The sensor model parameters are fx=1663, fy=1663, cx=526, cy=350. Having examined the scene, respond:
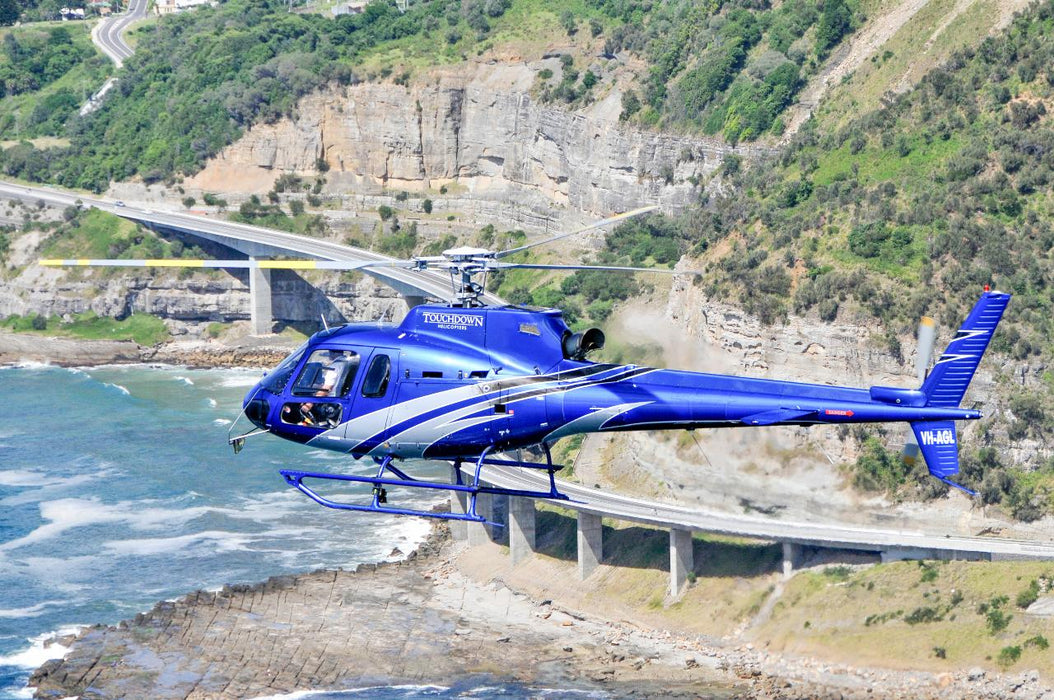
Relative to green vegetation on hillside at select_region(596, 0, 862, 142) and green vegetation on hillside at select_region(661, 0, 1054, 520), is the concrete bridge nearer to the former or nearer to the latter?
green vegetation on hillside at select_region(661, 0, 1054, 520)

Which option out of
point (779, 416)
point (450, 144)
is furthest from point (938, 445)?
point (450, 144)

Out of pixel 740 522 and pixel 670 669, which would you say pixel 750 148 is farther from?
pixel 670 669

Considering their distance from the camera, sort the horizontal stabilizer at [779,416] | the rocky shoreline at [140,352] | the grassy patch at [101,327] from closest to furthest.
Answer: the horizontal stabilizer at [779,416], the rocky shoreline at [140,352], the grassy patch at [101,327]

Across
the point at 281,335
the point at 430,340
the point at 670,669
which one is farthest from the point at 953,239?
the point at 281,335

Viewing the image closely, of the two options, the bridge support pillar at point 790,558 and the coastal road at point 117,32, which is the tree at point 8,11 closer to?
the coastal road at point 117,32

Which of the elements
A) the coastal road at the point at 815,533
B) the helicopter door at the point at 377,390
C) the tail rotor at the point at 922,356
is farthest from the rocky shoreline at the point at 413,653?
the helicopter door at the point at 377,390

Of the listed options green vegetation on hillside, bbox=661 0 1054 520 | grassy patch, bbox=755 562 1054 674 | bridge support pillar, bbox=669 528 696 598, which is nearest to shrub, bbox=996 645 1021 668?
grassy patch, bbox=755 562 1054 674

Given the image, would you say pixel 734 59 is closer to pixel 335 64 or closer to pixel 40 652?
pixel 335 64
